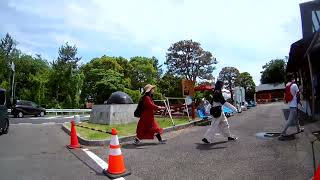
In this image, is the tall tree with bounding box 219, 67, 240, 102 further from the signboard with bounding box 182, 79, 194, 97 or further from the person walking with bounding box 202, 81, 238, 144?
the person walking with bounding box 202, 81, 238, 144

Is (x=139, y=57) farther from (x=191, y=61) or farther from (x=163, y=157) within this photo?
(x=163, y=157)

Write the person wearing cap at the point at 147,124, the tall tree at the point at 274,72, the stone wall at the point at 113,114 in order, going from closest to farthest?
the person wearing cap at the point at 147,124, the stone wall at the point at 113,114, the tall tree at the point at 274,72

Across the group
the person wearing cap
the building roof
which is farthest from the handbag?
the building roof

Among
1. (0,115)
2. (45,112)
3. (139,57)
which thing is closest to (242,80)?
(139,57)

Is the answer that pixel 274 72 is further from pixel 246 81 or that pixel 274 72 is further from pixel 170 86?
pixel 170 86

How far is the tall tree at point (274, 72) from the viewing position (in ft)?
335

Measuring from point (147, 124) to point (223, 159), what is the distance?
3.85 m

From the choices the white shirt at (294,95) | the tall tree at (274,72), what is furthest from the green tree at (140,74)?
the white shirt at (294,95)

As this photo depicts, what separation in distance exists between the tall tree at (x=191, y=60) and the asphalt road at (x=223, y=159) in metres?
65.9

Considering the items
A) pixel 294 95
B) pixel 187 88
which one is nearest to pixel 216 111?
pixel 294 95

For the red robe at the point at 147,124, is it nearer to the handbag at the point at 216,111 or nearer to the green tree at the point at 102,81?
the handbag at the point at 216,111

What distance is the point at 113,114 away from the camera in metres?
20.9

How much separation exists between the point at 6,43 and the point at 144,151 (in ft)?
250

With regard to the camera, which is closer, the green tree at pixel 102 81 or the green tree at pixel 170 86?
the green tree at pixel 102 81
